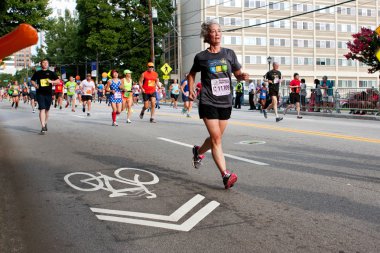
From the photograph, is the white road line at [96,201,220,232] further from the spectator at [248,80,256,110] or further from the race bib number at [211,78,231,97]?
the spectator at [248,80,256,110]

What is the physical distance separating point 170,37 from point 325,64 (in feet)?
82.8

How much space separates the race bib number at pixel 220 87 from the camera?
5660 mm

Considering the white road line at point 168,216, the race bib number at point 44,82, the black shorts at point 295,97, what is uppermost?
the race bib number at point 44,82

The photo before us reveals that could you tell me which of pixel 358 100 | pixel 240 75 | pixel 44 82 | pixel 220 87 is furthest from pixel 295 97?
pixel 220 87

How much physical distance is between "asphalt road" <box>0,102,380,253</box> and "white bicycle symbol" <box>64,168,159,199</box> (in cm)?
2

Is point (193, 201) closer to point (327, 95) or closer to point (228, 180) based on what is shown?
point (228, 180)

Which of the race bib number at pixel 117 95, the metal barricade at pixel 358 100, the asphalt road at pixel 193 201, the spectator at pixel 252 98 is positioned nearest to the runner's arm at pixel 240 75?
the asphalt road at pixel 193 201

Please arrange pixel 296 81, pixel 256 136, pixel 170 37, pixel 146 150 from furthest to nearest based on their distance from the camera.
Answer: pixel 170 37 < pixel 296 81 < pixel 256 136 < pixel 146 150

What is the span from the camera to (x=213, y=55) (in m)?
5.70

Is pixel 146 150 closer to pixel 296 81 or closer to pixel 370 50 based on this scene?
pixel 296 81

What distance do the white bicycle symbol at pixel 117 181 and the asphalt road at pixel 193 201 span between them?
24mm

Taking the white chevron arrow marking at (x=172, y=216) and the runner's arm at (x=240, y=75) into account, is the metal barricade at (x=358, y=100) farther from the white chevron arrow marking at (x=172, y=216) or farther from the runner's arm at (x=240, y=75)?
the white chevron arrow marking at (x=172, y=216)

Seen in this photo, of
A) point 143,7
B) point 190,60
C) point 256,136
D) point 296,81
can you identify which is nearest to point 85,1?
point 143,7

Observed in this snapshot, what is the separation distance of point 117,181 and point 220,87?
1.80 metres
